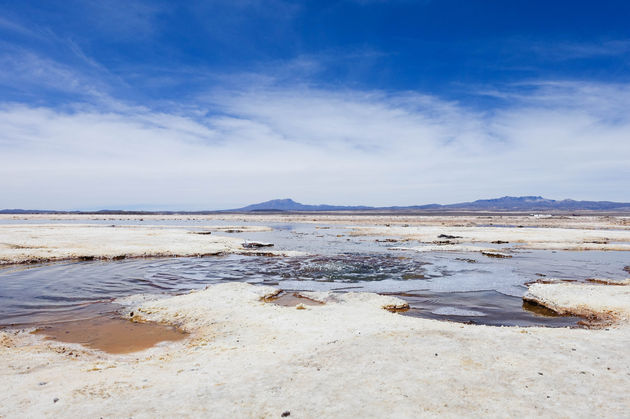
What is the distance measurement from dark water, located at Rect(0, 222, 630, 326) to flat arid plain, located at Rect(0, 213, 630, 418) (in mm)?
163

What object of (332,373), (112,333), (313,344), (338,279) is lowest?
(338,279)

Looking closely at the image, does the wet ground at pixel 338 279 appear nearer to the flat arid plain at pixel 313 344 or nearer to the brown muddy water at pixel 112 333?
the flat arid plain at pixel 313 344

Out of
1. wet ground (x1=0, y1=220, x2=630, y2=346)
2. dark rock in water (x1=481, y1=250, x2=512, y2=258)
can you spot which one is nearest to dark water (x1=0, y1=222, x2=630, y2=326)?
wet ground (x1=0, y1=220, x2=630, y2=346)

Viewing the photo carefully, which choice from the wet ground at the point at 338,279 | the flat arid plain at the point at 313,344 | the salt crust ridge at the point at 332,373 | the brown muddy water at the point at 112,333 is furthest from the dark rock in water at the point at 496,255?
the brown muddy water at the point at 112,333

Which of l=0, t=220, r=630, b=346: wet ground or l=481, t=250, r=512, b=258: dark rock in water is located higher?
l=481, t=250, r=512, b=258: dark rock in water

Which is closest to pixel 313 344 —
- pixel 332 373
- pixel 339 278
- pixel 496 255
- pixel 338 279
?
pixel 332 373

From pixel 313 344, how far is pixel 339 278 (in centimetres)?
1339

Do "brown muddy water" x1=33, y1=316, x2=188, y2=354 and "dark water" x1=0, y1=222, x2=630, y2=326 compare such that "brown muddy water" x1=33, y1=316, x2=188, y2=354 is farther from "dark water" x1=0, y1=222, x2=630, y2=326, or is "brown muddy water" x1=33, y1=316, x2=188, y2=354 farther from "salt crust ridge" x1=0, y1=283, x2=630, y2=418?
"dark water" x1=0, y1=222, x2=630, y2=326

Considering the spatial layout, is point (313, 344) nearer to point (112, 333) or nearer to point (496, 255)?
point (112, 333)

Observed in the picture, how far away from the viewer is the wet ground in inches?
623

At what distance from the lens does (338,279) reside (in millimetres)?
23297

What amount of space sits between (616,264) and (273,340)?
30.6 metres

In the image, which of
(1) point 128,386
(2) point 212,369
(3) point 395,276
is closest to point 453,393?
(2) point 212,369

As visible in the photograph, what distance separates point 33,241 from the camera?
35.2 meters
